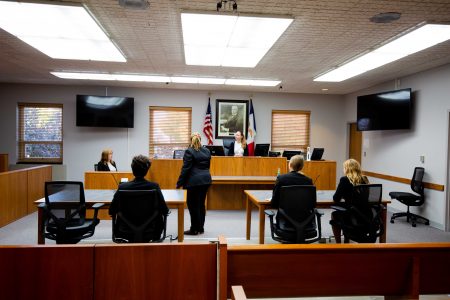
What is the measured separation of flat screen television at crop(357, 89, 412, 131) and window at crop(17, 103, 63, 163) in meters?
7.84

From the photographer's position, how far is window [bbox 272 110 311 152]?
9.34 m

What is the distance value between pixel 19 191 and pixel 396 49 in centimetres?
687

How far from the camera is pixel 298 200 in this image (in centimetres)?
341

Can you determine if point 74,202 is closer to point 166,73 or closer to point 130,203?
point 130,203

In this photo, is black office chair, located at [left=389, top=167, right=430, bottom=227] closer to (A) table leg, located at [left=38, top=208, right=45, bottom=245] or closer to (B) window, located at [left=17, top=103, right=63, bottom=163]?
(A) table leg, located at [left=38, top=208, right=45, bottom=245]

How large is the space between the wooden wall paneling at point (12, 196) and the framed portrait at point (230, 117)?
486 cm

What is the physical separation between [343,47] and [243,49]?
1.47 metres

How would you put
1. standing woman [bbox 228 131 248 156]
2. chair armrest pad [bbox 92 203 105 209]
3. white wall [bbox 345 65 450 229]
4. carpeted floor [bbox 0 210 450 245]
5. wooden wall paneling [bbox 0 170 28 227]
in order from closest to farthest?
chair armrest pad [bbox 92 203 105 209]
carpeted floor [bbox 0 210 450 245]
wooden wall paneling [bbox 0 170 28 227]
white wall [bbox 345 65 450 229]
standing woman [bbox 228 131 248 156]

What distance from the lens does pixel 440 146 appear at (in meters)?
5.72

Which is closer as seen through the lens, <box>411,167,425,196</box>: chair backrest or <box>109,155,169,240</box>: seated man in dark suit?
<box>109,155,169,240</box>: seated man in dark suit

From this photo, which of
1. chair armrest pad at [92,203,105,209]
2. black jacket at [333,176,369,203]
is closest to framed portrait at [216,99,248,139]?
black jacket at [333,176,369,203]

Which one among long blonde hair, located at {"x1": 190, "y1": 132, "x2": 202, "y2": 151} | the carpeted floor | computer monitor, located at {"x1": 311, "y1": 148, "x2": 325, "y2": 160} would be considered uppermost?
long blonde hair, located at {"x1": 190, "y1": 132, "x2": 202, "y2": 151}

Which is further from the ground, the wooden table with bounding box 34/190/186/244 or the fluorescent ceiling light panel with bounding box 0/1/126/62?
the fluorescent ceiling light panel with bounding box 0/1/126/62

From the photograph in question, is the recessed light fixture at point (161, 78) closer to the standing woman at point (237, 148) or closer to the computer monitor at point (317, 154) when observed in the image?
the standing woman at point (237, 148)
